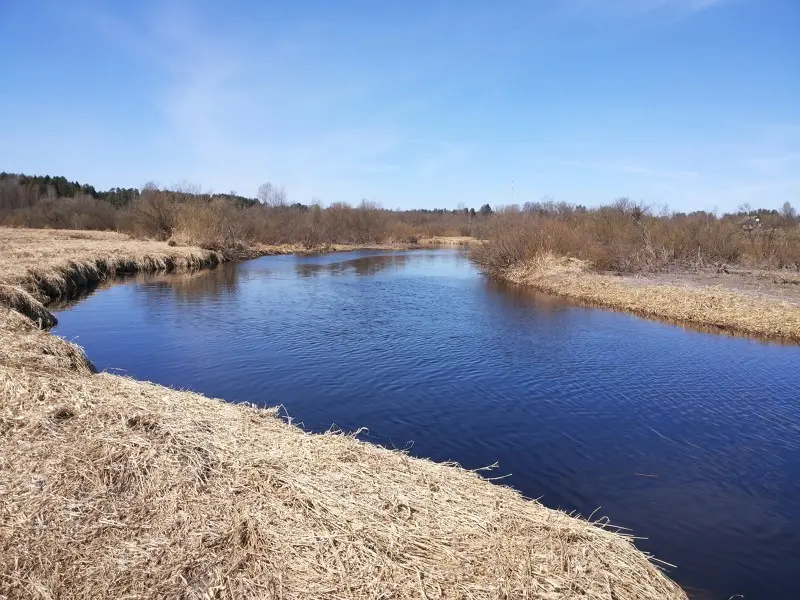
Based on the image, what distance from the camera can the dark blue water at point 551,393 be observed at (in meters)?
7.04

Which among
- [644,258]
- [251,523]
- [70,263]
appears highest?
[644,258]

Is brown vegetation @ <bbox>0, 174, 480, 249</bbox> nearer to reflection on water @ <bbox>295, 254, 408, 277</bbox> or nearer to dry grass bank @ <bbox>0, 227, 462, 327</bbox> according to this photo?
dry grass bank @ <bbox>0, 227, 462, 327</bbox>

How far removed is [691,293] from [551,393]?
1398 centimetres

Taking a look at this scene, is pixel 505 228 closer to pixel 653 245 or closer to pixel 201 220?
pixel 653 245

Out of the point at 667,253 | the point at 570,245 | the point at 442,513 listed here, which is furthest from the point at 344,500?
the point at 667,253

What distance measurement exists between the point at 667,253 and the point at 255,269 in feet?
87.0

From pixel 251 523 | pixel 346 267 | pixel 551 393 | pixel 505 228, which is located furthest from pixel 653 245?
pixel 251 523

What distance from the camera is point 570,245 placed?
33688 mm

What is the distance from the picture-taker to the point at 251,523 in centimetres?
500

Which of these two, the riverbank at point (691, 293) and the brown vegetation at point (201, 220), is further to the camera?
the brown vegetation at point (201, 220)

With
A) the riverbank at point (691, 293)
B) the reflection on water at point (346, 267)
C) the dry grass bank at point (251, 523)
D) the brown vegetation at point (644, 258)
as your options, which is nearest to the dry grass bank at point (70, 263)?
the reflection on water at point (346, 267)

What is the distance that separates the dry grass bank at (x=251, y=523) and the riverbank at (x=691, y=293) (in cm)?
1575

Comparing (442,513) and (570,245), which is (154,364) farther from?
(570,245)

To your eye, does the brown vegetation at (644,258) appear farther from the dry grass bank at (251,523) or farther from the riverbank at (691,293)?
the dry grass bank at (251,523)
